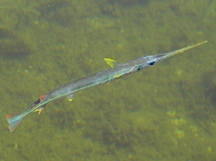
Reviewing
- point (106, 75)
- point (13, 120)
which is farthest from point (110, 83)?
point (13, 120)

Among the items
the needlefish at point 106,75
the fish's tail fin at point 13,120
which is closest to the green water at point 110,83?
the fish's tail fin at point 13,120

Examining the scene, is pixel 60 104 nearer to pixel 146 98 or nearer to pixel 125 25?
pixel 146 98

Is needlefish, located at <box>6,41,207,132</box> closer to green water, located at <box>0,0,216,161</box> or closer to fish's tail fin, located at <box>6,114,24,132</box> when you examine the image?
fish's tail fin, located at <box>6,114,24,132</box>

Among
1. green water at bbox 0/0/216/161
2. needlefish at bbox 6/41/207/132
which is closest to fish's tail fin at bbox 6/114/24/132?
needlefish at bbox 6/41/207/132

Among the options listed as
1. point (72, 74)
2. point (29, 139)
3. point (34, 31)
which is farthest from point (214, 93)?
point (34, 31)

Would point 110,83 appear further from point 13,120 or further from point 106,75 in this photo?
point 13,120

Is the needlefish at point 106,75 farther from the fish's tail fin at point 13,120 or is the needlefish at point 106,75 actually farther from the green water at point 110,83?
the green water at point 110,83

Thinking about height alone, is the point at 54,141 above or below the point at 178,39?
below

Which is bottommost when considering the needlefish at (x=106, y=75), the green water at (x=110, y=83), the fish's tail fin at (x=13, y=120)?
the green water at (x=110, y=83)
